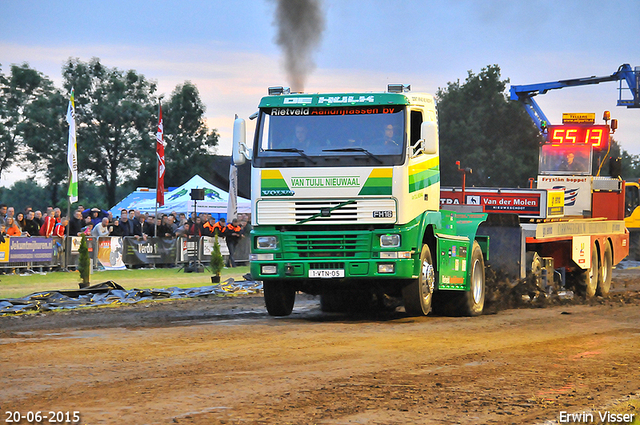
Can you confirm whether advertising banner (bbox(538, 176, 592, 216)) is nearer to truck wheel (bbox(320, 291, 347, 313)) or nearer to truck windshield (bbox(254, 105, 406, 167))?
truck wheel (bbox(320, 291, 347, 313))

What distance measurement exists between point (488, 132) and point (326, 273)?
61061 mm

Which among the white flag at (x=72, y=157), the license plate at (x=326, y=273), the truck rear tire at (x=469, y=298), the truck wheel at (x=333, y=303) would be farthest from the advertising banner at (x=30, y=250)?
the truck rear tire at (x=469, y=298)

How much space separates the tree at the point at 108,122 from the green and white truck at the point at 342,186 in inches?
2248

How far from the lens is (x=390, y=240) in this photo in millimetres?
13086

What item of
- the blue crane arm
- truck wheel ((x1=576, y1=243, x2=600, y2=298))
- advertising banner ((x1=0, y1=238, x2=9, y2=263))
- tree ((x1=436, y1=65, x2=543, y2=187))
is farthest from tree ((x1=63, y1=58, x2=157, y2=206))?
truck wheel ((x1=576, y1=243, x2=600, y2=298))

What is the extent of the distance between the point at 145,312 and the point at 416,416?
32.0 ft

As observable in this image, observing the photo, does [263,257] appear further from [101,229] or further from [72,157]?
[101,229]

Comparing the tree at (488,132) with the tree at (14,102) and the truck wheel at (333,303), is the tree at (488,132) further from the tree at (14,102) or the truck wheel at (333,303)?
the truck wheel at (333,303)

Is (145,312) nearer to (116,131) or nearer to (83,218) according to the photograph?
(83,218)

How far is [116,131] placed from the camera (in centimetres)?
6900

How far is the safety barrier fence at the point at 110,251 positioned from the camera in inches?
965

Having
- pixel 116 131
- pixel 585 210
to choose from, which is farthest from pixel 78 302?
pixel 116 131

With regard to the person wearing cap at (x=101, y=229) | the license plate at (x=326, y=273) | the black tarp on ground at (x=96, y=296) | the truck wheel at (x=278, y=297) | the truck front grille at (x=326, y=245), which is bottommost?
the black tarp on ground at (x=96, y=296)

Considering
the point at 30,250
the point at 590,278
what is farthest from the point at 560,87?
the point at 30,250
